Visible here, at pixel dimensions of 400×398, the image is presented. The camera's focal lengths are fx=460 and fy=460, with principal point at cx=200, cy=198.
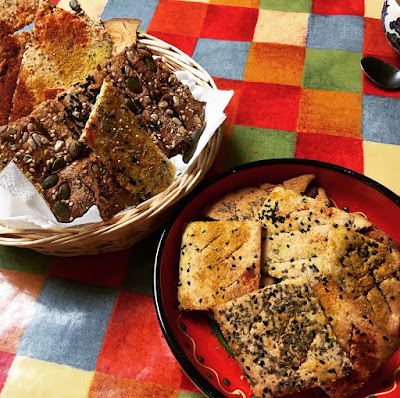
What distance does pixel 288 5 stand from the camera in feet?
8.14

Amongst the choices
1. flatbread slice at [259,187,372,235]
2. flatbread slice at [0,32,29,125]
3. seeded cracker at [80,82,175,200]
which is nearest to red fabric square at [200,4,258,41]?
flatbread slice at [0,32,29,125]

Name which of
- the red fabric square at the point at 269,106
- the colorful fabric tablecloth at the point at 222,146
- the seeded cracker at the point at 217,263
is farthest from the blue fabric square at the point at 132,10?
the seeded cracker at the point at 217,263

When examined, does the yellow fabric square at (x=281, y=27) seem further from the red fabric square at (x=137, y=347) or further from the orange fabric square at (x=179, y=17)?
the red fabric square at (x=137, y=347)

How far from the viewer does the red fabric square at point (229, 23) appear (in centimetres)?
240

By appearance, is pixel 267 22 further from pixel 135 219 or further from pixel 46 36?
pixel 135 219

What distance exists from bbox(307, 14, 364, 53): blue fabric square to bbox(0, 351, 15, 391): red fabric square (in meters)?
1.92

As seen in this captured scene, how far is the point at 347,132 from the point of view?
2002mm

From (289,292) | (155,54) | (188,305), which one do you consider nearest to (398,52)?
(155,54)

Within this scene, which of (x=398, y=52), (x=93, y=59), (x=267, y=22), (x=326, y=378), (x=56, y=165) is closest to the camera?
(x=326, y=378)

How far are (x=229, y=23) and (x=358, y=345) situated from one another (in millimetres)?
1799

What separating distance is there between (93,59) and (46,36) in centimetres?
22

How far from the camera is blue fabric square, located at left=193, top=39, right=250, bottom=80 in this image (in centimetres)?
227

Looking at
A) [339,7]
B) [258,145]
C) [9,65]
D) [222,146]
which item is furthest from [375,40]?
[9,65]

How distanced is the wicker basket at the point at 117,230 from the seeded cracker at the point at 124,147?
80 millimetres
